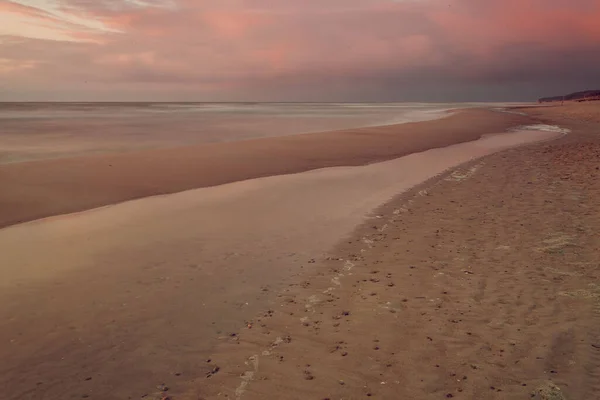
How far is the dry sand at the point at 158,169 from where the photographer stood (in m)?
Answer: 13.9

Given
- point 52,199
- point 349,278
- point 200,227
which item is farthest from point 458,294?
point 52,199

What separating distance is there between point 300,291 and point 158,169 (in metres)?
13.9

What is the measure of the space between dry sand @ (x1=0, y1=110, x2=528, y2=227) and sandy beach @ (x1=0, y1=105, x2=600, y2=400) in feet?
0.69

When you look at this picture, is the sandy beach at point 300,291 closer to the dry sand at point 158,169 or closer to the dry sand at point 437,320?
the dry sand at point 437,320

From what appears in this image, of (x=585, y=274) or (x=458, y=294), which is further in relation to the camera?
(x=585, y=274)

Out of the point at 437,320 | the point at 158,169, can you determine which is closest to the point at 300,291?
the point at 437,320

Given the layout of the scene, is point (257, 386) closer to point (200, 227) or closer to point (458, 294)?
point (458, 294)

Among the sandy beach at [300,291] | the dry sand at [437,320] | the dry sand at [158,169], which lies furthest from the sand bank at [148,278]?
the dry sand at [158,169]

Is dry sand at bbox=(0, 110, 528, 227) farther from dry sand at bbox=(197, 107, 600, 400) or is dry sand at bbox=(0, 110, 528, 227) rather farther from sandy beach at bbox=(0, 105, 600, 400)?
dry sand at bbox=(197, 107, 600, 400)

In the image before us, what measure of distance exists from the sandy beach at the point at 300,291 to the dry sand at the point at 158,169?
0.69ft

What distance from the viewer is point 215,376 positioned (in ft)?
16.5

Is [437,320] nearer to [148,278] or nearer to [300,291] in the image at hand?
[300,291]

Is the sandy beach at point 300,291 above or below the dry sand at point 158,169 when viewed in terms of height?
below

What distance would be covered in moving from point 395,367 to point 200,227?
6.97 m
